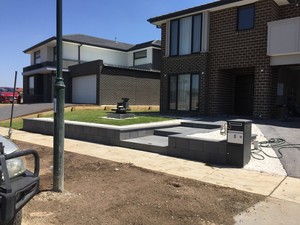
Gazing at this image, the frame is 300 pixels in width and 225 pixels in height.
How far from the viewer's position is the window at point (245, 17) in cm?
1491

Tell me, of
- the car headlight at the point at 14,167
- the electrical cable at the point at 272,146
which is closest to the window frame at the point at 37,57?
the electrical cable at the point at 272,146

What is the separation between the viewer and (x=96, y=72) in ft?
79.8

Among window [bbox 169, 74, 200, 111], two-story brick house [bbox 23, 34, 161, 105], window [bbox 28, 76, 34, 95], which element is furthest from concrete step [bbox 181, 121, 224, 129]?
window [bbox 28, 76, 34, 95]

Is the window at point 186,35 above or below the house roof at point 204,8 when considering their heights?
below

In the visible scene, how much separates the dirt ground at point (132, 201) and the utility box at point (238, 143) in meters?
1.69

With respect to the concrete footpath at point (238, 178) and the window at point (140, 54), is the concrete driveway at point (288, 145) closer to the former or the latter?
the concrete footpath at point (238, 178)

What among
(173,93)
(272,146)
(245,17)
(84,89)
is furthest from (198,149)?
(84,89)

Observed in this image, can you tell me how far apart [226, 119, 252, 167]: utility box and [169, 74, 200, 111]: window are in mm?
9507

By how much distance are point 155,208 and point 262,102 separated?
1142cm

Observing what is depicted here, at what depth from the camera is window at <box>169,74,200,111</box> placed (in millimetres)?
16888

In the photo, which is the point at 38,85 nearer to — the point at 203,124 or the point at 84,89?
the point at 84,89

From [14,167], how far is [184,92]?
14.6 metres

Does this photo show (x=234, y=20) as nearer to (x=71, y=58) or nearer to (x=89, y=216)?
(x=89, y=216)

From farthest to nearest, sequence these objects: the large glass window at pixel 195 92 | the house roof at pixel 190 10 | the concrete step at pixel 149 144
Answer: the large glass window at pixel 195 92, the house roof at pixel 190 10, the concrete step at pixel 149 144
